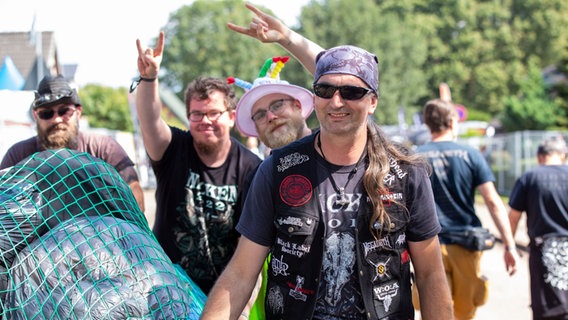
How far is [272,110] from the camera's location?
3.60m

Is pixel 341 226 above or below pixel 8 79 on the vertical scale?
below

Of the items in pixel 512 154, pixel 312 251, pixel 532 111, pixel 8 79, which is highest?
pixel 8 79

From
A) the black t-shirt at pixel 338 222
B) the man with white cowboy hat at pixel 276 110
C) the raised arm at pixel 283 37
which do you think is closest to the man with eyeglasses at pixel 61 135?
the man with white cowboy hat at pixel 276 110

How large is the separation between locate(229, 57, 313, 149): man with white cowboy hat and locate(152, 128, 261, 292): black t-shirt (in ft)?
0.74

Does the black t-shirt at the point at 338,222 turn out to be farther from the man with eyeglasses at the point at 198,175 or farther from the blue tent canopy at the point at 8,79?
the blue tent canopy at the point at 8,79

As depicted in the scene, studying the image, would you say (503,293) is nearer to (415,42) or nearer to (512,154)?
(512,154)

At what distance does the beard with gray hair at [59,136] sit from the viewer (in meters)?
3.48

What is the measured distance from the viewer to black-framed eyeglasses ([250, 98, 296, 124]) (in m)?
3.58

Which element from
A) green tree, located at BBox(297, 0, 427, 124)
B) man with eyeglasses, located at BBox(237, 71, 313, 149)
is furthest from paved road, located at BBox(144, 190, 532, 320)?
green tree, located at BBox(297, 0, 427, 124)

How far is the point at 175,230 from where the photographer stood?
11.3 feet

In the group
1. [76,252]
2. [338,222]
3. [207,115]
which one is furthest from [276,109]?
[76,252]

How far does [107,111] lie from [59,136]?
144ft

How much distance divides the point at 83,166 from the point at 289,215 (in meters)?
0.98

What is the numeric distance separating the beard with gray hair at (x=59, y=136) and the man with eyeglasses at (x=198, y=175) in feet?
1.43
